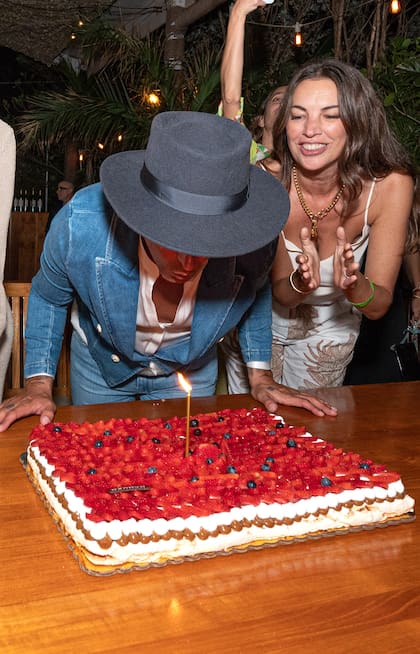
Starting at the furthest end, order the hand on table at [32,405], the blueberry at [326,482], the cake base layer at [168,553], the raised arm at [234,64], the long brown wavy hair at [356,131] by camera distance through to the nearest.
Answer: the raised arm at [234,64] < the long brown wavy hair at [356,131] < the hand on table at [32,405] < the blueberry at [326,482] < the cake base layer at [168,553]

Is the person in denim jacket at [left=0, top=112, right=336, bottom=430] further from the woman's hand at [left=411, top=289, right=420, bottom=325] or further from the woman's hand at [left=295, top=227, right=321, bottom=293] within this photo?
the woman's hand at [left=411, top=289, right=420, bottom=325]

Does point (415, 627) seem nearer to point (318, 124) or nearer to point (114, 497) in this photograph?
point (114, 497)

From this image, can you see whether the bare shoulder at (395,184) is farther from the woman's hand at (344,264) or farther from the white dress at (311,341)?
the woman's hand at (344,264)

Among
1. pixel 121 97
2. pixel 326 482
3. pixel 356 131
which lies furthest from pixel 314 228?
pixel 121 97

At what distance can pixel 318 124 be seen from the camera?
7.22 ft

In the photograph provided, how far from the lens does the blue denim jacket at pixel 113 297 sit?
1698 millimetres

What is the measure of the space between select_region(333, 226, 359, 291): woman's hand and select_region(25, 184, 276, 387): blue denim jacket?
0.16 meters

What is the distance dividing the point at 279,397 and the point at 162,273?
476 millimetres

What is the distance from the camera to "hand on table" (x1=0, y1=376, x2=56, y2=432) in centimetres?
166

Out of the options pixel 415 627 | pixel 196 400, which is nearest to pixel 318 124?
pixel 196 400

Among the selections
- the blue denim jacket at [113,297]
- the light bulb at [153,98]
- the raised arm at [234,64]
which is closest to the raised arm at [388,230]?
the blue denim jacket at [113,297]

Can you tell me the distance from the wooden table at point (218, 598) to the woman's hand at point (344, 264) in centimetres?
75

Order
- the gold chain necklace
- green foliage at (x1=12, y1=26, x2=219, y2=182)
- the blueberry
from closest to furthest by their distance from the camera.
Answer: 1. the blueberry
2. the gold chain necklace
3. green foliage at (x1=12, y1=26, x2=219, y2=182)

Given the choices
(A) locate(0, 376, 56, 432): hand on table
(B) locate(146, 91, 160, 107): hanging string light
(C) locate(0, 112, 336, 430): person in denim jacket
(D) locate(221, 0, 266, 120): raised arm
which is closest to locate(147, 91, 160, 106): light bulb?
(B) locate(146, 91, 160, 107): hanging string light
